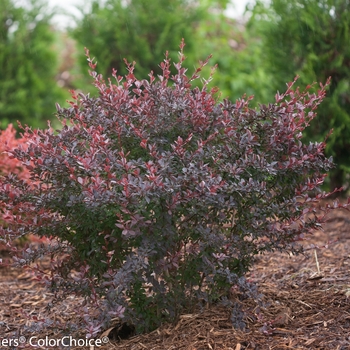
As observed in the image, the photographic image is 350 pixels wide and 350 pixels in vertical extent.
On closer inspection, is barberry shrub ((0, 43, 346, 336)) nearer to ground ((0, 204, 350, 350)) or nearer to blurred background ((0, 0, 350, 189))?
ground ((0, 204, 350, 350))

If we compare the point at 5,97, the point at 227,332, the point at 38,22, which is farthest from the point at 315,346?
the point at 38,22

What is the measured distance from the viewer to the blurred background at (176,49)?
6.72 meters

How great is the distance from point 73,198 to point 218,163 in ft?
2.61

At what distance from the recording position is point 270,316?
3.11 meters

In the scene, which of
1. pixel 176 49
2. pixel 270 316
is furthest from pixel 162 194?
pixel 176 49

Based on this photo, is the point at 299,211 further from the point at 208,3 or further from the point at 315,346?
the point at 208,3

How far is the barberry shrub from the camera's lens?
263 cm

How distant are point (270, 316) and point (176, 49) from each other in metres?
6.73

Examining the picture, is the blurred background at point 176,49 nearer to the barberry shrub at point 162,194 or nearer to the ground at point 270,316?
the ground at point 270,316

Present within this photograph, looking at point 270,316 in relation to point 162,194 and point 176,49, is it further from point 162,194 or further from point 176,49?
point 176,49

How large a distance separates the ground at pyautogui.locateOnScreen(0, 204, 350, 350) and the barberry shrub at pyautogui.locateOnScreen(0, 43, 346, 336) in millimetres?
142

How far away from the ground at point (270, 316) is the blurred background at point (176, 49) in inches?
121

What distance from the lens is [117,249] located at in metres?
2.88

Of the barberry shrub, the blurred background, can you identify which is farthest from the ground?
the blurred background
